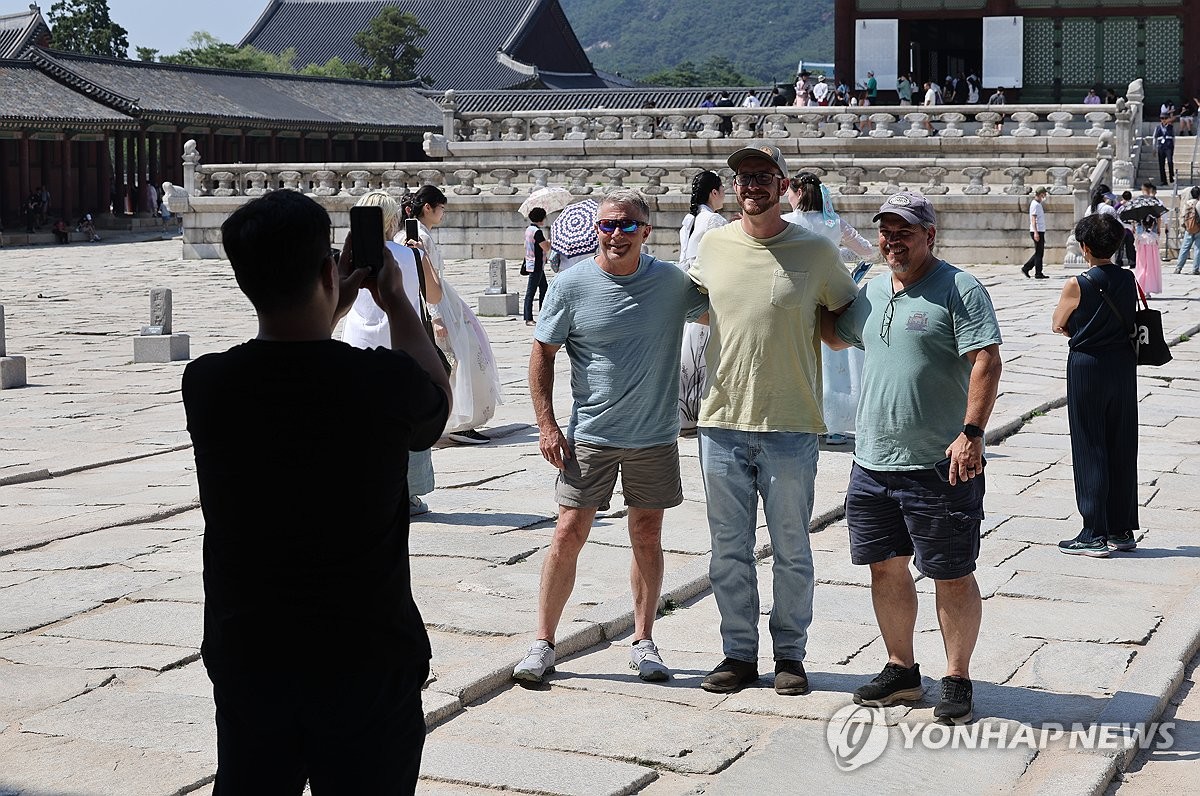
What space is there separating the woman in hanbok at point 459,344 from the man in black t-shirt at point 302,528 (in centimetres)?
528

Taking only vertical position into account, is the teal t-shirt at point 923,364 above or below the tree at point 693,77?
below

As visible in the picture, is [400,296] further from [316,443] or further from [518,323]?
[518,323]

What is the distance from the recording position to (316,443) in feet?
8.52

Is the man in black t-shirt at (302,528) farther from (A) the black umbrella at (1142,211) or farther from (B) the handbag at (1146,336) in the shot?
(A) the black umbrella at (1142,211)

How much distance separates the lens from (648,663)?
482 cm

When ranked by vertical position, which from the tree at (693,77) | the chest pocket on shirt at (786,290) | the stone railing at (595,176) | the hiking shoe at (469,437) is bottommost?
the hiking shoe at (469,437)

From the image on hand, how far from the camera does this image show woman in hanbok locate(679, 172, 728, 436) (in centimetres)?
809

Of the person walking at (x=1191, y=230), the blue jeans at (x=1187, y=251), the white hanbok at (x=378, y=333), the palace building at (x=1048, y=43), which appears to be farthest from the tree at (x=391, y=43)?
the white hanbok at (x=378, y=333)

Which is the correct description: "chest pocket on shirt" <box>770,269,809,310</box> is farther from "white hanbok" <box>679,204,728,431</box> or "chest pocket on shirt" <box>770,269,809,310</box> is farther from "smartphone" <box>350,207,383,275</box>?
"white hanbok" <box>679,204,728,431</box>

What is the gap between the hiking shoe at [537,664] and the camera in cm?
478

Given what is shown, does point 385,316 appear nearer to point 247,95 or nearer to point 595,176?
point 595,176

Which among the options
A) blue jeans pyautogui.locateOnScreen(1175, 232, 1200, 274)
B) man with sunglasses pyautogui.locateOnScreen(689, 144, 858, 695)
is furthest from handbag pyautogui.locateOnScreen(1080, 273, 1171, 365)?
blue jeans pyautogui.locateOnScreen(1175, 232, 1200, 274)

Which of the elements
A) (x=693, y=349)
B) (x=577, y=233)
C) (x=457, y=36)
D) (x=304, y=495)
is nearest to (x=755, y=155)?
(x=304, y=495)

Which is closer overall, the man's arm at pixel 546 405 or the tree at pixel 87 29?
the man's arm at pixel 546 405
